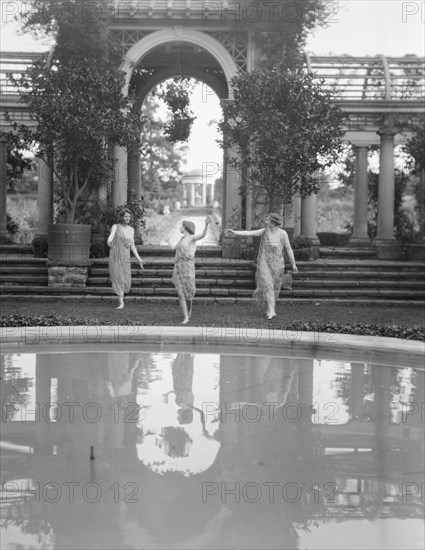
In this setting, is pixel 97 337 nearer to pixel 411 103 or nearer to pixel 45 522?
pixel 45 522

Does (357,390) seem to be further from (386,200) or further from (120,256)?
(386,200)

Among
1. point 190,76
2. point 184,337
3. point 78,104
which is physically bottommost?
point 184,337

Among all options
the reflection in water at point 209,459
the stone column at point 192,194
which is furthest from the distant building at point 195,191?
the reflection in water at point 209,459

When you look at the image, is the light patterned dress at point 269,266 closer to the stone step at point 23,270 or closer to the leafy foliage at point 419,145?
the stone step at point 23,270

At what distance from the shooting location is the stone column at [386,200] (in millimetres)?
19516

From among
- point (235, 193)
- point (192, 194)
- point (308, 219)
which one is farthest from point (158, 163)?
point (235, 193)

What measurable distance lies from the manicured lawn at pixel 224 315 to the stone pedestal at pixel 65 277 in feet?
1.96

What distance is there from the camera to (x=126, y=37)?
17.2 metres

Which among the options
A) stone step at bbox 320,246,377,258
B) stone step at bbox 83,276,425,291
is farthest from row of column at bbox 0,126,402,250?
stone step at bbox 83,276,425,291

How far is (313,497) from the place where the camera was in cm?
415

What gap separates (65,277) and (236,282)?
3331 millimetres

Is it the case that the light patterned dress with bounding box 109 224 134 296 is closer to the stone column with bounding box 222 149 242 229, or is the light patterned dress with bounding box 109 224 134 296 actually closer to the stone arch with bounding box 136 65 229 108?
the stone column with bounding box 222 149 242 229

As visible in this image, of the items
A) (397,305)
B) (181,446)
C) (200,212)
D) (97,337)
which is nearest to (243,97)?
(397,305)

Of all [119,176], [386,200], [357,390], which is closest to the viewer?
[357,390]
